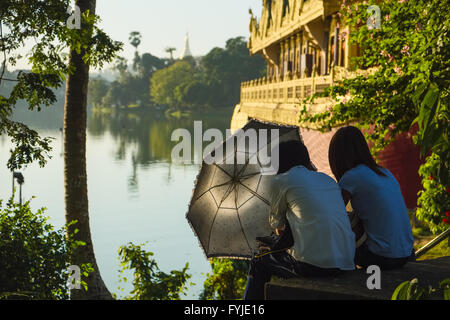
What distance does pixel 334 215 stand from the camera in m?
3.45

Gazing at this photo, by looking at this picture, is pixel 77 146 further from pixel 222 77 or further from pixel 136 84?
pixel 136 84

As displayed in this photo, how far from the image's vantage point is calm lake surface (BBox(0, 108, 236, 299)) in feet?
76.3

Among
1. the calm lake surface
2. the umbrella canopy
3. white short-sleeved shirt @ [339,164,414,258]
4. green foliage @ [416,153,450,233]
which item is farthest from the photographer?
the calm lake surface

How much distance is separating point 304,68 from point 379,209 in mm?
15389

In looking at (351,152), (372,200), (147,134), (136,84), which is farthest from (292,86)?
(136,84)

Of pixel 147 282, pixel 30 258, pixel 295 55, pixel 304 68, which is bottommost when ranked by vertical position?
pixel 147 282

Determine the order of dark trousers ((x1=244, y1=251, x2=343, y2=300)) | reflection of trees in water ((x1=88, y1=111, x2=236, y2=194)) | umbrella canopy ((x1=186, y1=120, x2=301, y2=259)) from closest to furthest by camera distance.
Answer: dark trousers ((x1=244, y1=251, x2=343, y2=300)) < umbrella canopy ((x1=186, y1=120, x2=301, y2=259)) < reflection of trees in water ((x1=88, y1=111, x2=236, y2=194))

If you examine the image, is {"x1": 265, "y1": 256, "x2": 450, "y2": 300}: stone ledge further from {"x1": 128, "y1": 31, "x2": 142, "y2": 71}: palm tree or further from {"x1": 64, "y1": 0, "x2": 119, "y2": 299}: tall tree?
{"x1": 128, "y1": 31, "x2": 142, "y2": 71}: palm tree

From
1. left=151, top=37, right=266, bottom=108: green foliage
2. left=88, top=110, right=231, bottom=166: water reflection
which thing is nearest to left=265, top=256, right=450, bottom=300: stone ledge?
left=88, top=110, right=231, bottom=166: water reflection

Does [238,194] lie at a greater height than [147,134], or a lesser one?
lesser
